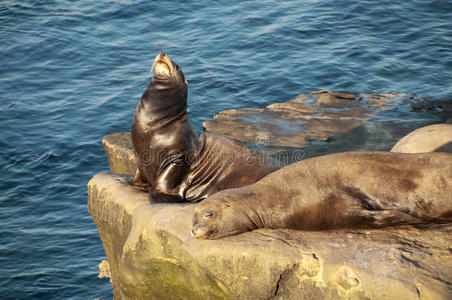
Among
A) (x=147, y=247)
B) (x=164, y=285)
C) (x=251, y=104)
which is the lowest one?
(x=251, y=104)

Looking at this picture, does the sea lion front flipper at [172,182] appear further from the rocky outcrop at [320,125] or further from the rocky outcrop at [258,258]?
the rocky outcrop at [320,125]

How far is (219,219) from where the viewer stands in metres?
5.38

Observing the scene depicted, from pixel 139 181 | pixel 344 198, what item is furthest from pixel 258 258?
pixel 139 181

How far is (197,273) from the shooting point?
5.29 metres

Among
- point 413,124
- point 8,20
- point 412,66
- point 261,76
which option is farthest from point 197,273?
point 8,20

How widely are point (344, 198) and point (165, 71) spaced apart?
283cm

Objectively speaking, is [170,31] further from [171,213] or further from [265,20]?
[171,213]

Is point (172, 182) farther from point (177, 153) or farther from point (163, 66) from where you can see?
point (163, 66)

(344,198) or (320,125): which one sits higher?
(344,198)

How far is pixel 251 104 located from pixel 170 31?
5.55 meters

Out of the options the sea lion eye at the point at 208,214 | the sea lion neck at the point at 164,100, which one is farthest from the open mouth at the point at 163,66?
the sea lion eye at the point at 208,214

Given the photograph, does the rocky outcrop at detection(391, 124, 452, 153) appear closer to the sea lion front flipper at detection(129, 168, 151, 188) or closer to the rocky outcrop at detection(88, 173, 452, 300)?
the rocky outcrop at detection(88, 173, 452, 300)

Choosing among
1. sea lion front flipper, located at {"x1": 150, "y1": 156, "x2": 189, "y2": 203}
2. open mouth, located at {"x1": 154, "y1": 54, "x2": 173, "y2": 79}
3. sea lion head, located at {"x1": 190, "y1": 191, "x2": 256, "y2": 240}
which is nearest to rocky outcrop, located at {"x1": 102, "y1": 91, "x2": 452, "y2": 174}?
sea lion front flipper, located at {"x1": 150, "y1": 156, "x2": 189, "y2": 203}

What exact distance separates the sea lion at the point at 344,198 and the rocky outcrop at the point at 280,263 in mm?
120
